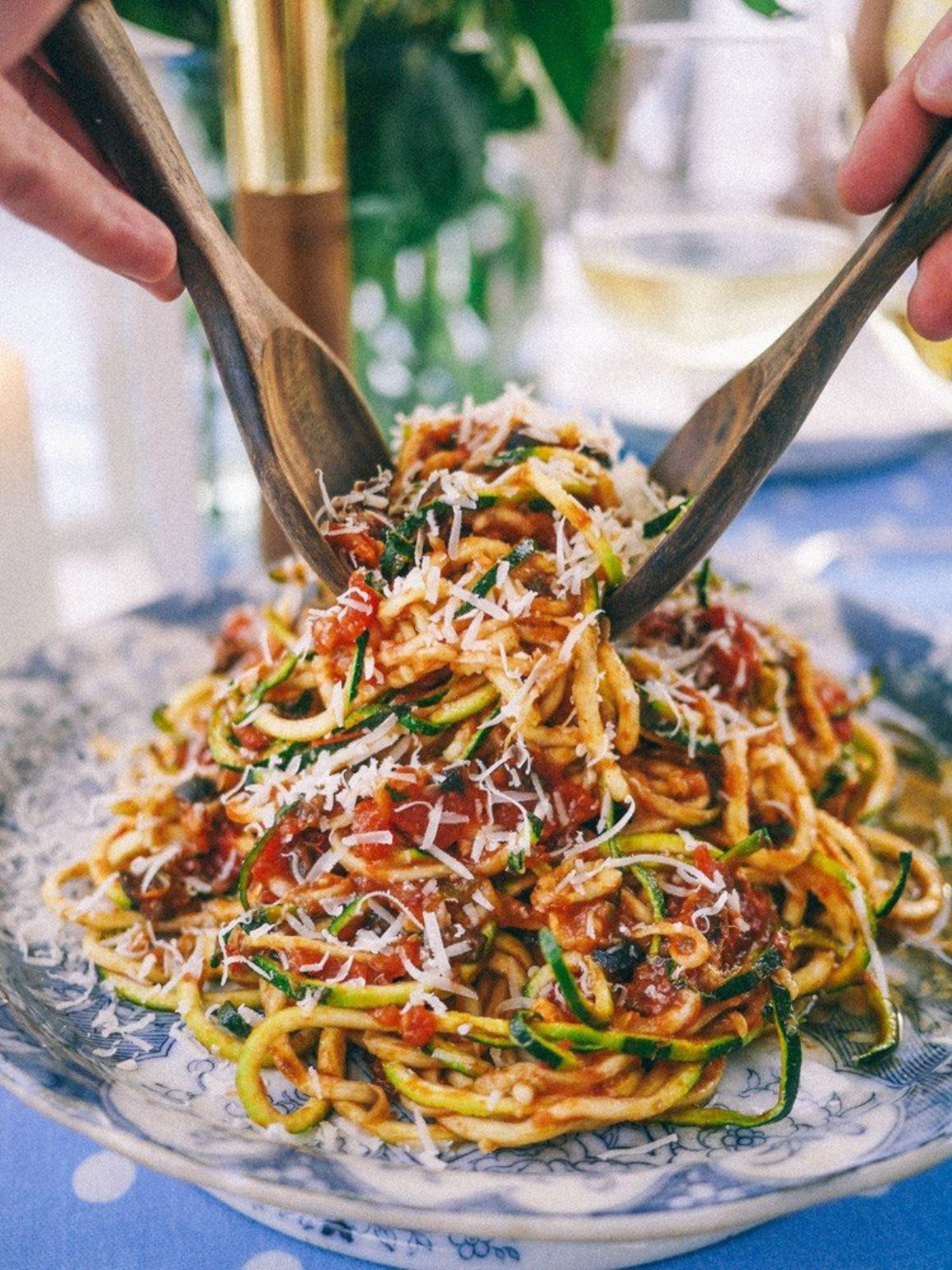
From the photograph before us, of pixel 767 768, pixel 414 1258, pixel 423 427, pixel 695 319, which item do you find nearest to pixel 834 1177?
pixel 414 1258

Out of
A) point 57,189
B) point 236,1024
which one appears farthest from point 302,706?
point 57,189

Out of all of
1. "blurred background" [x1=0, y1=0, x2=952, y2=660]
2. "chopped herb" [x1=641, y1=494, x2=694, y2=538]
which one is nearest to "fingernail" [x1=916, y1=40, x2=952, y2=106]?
"chopped herb" [x1=641, y1=494, x2=694, y2=538]

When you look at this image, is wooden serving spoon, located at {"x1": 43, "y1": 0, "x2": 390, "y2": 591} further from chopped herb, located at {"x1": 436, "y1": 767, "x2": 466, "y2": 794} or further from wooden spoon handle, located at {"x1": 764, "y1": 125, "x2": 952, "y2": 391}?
wooden spoon handle, located at {"x1": 764, "y1": 125, "x2": 952, "y2": 391}

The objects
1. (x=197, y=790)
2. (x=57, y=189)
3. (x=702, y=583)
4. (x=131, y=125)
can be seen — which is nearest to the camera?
(x=57, y=189)

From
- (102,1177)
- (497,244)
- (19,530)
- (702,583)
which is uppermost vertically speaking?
(497,244)

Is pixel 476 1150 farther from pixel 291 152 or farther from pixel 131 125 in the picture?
pixel 291 152

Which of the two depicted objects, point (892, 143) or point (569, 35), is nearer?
point (892, 143)

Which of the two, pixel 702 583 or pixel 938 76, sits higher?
pixel 938 76
